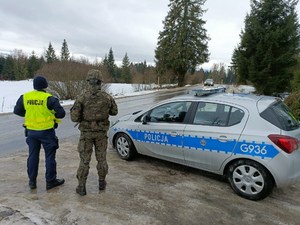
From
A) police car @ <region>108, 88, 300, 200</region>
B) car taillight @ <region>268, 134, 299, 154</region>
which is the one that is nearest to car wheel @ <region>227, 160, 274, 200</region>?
police car @ <region>108, 88, 300, 200</region>

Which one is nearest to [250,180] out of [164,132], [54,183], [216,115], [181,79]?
[216,115]

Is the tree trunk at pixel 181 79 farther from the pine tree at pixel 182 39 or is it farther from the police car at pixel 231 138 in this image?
the police car at pixel 231 138

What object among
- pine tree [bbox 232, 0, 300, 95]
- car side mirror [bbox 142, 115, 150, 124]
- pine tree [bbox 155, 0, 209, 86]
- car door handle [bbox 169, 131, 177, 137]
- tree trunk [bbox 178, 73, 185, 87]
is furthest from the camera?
tree trunk [bbox 178, 73, 185, 87]

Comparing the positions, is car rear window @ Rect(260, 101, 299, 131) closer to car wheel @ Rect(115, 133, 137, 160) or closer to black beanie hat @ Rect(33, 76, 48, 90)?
car wheel @ Rect(115, 133, 137, 160)

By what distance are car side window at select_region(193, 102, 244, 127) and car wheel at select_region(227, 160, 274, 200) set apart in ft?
2.18

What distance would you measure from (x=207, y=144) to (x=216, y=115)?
1.67 ft

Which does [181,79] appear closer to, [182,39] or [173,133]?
[182,39]

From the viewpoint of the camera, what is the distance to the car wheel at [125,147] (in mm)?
5504

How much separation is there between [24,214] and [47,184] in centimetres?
83

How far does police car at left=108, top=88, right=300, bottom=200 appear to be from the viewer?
12.4 feet

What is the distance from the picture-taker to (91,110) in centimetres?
368

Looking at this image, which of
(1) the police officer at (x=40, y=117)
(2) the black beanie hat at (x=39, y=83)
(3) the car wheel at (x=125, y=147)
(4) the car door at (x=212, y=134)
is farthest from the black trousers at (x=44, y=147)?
(4) the car door at (x=212, y=134)

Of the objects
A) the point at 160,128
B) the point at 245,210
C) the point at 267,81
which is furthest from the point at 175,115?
the point at 267,81

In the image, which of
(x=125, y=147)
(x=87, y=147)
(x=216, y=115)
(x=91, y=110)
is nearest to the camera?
(x=91, y=110)
